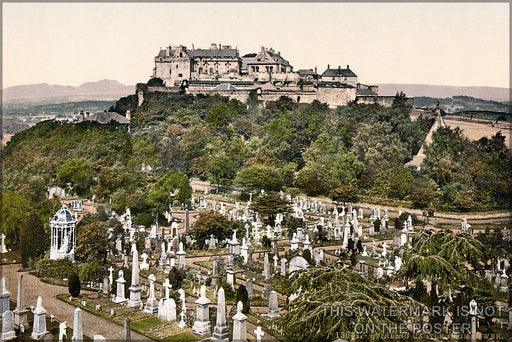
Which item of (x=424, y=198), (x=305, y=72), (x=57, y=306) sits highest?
(x=305, y=72)

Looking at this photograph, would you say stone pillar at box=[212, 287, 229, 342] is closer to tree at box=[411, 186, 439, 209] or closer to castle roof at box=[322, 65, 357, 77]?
tree at box=[411, 186, 439, 209]

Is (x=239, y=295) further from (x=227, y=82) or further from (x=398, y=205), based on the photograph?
(x=227, y=82)

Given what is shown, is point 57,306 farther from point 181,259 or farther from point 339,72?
point 339,72

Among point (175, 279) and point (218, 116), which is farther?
point (218, 116)

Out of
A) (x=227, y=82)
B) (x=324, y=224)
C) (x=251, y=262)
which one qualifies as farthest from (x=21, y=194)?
(x=227, y=82)

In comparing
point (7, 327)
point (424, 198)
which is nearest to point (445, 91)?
point (424, 198)

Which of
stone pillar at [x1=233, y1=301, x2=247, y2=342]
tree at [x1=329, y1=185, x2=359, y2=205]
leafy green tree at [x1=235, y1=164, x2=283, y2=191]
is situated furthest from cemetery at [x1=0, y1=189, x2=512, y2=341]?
leafy green tree at [x1=235, y1=164, x2=283, y2=191]
